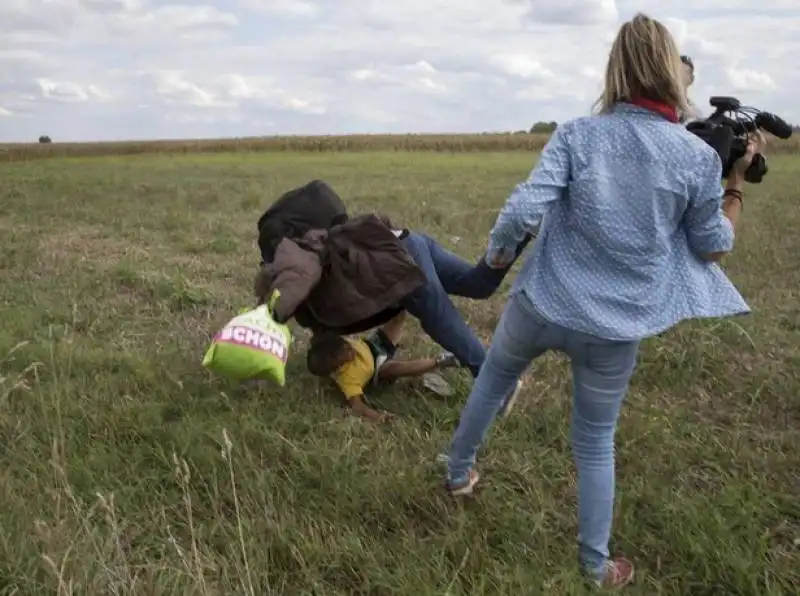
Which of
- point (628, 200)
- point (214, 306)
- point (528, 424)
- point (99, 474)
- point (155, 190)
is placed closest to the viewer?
point (628, 200)

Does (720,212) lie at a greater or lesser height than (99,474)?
greater

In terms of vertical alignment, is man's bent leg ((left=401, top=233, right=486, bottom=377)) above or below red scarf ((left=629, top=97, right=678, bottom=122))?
below

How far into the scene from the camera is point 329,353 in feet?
14.5

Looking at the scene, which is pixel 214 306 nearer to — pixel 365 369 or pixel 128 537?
pixel 365 369

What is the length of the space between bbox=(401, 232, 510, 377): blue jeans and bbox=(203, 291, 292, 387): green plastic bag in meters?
1.10

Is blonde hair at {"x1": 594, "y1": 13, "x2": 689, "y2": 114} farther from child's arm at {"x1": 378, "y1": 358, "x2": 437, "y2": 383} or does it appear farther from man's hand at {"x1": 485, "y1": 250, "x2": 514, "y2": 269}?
child's arm at {"x1": 378, "y1": 358, "x2": 437, "y2": 383}

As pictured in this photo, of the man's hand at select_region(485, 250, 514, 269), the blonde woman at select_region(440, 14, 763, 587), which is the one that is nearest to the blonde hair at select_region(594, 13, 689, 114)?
the blonde woman at select_region(440, 14, 763, 587)

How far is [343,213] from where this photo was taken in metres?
4.51

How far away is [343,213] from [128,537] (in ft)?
6.78

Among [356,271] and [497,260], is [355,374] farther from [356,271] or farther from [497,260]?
[497,260]

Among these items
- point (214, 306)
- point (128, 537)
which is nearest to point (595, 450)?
point (128, 537)

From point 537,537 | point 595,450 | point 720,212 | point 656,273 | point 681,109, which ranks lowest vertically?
point 537,537

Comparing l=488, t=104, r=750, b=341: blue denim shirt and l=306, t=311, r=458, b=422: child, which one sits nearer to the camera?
l=488, t=104, r=750, b=341: blue denim shirt

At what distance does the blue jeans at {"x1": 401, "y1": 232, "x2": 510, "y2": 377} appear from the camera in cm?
425
